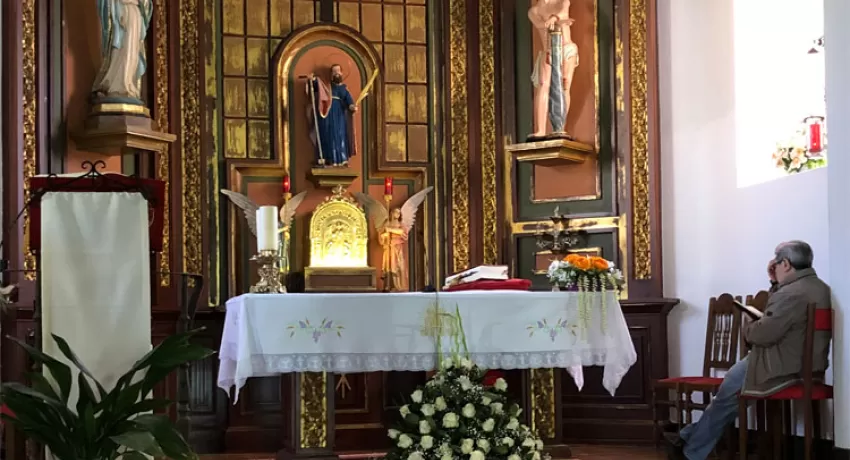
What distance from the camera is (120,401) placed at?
463cm

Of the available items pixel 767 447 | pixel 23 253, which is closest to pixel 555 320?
pixel 767 447

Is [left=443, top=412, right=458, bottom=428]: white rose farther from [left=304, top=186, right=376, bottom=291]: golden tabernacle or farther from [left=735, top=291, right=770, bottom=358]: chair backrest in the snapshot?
[left=304, top=186, right=376, bottom=291]: golden tabernacle

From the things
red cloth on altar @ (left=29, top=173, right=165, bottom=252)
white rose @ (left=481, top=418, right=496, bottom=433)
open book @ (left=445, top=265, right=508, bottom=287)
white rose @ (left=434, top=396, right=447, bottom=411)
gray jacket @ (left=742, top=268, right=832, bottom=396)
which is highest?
red cloth on altar @ (left=29, top=173, right=165, bottom=252)

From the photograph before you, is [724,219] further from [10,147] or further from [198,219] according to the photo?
[10,147]

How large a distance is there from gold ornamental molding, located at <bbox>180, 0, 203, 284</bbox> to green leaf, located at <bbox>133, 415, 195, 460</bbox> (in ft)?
13.5

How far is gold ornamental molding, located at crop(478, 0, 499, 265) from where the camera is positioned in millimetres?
9320

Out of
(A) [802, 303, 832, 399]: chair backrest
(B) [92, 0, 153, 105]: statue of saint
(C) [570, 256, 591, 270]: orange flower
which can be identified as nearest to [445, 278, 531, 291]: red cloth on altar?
(C) [570, 256, 591, 270]: orange flower

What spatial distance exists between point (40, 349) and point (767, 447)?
174 inches

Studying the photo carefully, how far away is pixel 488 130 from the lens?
9.39 metres

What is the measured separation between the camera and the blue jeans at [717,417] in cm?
706

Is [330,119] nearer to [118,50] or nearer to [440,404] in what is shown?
[118,50]

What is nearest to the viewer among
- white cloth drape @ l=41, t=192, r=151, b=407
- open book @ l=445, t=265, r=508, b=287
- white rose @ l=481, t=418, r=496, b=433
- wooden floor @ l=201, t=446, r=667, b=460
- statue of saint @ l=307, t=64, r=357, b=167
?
white cloth drape @ l=41, t=192, r=151, b=407

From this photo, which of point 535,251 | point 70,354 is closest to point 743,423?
point 535,251

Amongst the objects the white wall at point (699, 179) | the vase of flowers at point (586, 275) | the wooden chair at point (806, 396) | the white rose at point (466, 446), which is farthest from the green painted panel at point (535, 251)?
the white rose at point (466, 446)
